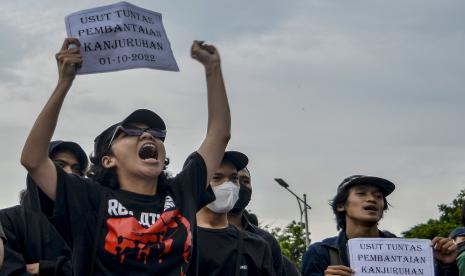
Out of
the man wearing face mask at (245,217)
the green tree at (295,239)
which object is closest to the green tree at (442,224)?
the green tree at (295,239)

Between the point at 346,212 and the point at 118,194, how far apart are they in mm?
2367

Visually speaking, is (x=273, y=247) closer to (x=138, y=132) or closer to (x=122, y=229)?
(x=138, y=132)

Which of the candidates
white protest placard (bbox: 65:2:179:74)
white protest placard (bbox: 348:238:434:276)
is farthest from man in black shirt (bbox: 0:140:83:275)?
white protest placard (bbox: 348:238:434:276)

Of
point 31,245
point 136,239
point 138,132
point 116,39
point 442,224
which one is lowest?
point 136,239

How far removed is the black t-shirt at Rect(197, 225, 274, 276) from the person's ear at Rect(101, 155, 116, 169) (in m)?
1.39

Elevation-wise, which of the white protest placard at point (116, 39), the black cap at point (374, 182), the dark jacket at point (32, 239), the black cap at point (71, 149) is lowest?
the dark jacket at point (32, 239)

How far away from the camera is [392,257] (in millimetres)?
6805

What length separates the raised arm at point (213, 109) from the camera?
6.05 m

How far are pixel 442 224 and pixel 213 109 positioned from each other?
44.5 m

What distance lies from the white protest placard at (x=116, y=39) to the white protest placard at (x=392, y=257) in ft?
6.44

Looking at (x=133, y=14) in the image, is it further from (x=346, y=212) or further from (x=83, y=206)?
(x=346, y=212)

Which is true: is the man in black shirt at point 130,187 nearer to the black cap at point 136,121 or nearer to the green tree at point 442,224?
the black cap at point 136,121

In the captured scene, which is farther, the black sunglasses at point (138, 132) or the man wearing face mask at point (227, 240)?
the man wearing face mask at point (227, 240)

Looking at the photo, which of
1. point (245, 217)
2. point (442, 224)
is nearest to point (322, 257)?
point (245, 217)
